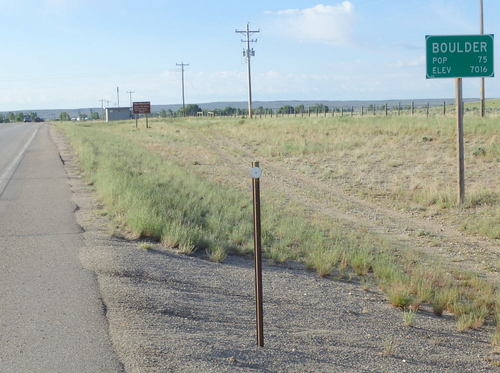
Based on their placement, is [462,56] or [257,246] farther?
[462,56]

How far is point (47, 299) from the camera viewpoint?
7.10 meters

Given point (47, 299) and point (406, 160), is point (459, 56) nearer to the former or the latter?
point (406, 160)

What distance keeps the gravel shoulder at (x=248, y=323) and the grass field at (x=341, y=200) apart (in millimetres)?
549

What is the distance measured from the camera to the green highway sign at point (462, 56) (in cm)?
1638

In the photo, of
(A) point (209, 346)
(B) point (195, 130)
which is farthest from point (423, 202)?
(B) point (195, 130)

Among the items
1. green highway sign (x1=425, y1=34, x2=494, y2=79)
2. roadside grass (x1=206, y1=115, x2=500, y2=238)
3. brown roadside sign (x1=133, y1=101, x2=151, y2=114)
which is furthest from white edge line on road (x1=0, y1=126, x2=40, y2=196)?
brown roadside sign (x1=133, y1=101, x2=151, y2=114)

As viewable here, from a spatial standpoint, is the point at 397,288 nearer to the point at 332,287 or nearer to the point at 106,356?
the point at 332,287

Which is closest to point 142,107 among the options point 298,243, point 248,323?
point 298,243

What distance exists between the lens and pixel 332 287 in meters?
9.22

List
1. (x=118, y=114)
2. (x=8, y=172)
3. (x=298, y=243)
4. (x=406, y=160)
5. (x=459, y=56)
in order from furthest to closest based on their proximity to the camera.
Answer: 1. (x=118, y=114)
2. (x=406, y=160)
3. (x=8, y=172)
4. (x=459, y=56)
5. (x=298, y=243)

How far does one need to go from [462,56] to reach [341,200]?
5.51 meters

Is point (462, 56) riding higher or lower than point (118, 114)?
lower

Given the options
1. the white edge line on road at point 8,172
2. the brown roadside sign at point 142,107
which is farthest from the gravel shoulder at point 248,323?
the brown roadside sign at point 142,107

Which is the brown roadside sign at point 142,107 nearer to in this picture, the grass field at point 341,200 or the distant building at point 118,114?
the grass field at point 341,200
